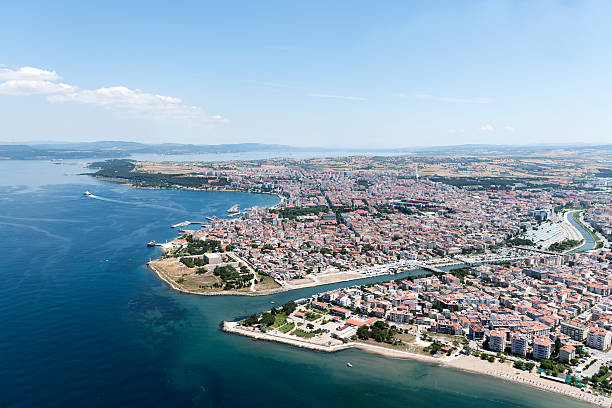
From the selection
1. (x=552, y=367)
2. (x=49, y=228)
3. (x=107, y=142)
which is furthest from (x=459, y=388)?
(x=107, y=142)

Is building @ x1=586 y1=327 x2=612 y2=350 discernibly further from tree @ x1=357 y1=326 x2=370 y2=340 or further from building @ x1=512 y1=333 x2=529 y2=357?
tree @ x1=357 y1=326 x2=370 y2=340

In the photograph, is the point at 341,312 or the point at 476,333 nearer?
the point at 476,333

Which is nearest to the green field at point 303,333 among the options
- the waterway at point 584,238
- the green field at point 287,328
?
the green field at point 287,328

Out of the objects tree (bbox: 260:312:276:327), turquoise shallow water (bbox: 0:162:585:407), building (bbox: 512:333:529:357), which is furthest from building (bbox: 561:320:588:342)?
tree (bbox: 260:312:276:327)

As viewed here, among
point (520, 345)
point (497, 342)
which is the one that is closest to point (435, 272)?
point (497, 342)

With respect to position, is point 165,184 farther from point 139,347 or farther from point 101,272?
point 139,347

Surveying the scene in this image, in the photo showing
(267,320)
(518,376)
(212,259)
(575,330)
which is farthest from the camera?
(212,259)

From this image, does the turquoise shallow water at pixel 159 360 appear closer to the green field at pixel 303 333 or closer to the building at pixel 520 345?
the green field at pixel 303 333

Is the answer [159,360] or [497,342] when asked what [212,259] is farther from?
[497,342]
